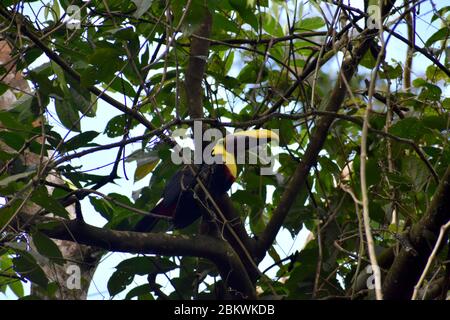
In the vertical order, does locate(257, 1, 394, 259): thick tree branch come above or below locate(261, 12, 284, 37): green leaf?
below

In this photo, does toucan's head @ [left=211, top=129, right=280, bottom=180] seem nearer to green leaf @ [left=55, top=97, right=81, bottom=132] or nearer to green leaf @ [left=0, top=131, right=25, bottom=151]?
green leaf @ [left=55, top=97, right=81, bottom=132]

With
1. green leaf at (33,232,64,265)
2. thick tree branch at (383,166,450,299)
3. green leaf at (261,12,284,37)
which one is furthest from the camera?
green leaf at (261,12,284,37)

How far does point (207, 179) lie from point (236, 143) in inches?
7.6

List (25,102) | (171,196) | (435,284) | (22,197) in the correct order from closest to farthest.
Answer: (22,197)
(435,284)
(25,102)
(171,196)

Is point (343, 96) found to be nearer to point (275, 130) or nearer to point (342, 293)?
point (275, 130)

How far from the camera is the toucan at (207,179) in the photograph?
2883 millimetres

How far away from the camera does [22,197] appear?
7.03 ft

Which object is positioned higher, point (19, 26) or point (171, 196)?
point (19, 26)

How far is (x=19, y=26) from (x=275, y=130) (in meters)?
1.07

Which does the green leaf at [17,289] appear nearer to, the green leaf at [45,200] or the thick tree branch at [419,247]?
the green leaf at [45,200]

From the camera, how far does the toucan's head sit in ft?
9.45

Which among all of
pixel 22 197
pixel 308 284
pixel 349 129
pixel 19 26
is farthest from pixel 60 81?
pixel 349 129

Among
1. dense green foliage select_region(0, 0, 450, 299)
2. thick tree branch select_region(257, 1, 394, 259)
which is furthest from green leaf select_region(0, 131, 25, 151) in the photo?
thick tree branch select_region(257, 1, 394, 259)

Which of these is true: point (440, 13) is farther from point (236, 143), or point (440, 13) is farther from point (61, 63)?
point (61, 63)
